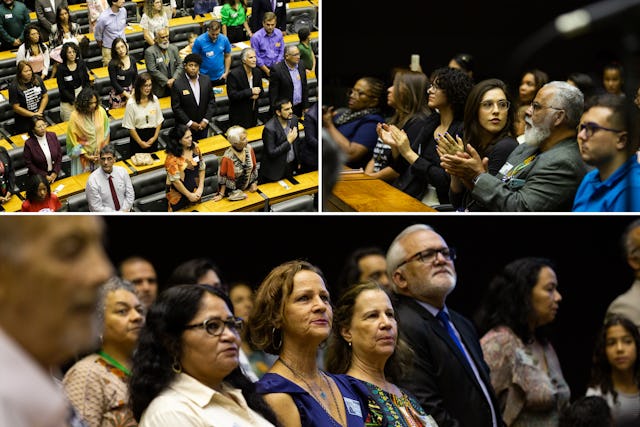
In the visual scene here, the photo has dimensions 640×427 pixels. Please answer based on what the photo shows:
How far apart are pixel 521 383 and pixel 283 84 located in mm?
2002

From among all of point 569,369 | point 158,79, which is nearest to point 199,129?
point 158,79

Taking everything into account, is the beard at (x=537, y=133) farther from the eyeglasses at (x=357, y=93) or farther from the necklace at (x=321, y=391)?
the necklace at (x=321, y=391)

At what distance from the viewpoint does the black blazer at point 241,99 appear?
5414 mm

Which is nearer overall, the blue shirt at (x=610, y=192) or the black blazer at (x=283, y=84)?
the blue shirt at (x=610, y=192)

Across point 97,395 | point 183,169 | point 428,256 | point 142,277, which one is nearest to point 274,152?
point 183,169

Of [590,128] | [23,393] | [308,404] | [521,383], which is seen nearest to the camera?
[23,393]

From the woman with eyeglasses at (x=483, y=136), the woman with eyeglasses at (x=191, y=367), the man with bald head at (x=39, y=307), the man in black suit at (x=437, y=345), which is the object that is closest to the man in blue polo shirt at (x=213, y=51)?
the woman with eyeglasses at (x=483, y=136)

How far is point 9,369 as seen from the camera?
0.65 m

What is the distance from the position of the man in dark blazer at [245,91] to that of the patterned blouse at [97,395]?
2275 mm

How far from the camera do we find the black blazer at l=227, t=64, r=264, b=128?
541 centimetres

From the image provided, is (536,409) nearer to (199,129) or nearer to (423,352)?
(423,352)

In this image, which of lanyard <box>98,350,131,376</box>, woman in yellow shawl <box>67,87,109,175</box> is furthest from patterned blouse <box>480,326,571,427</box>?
woman in yellow shawl <box>67,87,109,175</box>

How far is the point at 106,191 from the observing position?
534cm

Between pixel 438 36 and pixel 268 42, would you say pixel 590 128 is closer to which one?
pixel 438 36
